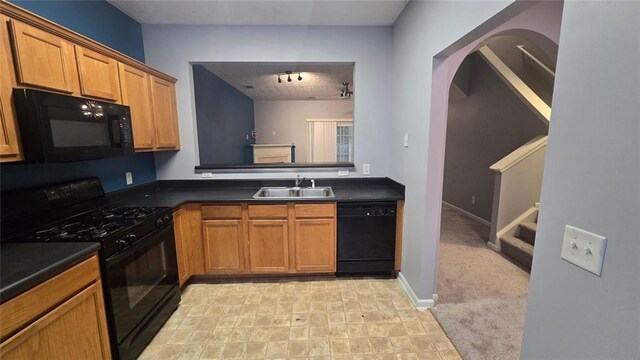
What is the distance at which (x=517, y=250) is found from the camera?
2.91 meters

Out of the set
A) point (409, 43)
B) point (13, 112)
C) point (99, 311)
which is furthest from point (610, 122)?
point (13, 112)

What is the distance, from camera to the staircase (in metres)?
2.80

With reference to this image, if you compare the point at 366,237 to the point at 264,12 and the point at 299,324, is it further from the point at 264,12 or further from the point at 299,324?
the point at 264,12

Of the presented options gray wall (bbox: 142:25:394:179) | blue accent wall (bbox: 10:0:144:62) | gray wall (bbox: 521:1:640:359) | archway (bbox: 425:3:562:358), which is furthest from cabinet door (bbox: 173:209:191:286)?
gray wall (bbox: 521:1:640:359)

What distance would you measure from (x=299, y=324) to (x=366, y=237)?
103 centimetres

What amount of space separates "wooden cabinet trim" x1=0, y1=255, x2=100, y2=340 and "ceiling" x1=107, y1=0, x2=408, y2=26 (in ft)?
7.51

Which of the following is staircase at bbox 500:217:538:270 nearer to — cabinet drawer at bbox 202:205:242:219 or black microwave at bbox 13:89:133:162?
cabinet drawer at bbox 202:205:242:219

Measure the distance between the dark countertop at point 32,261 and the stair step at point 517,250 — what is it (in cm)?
381

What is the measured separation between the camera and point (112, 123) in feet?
6.16

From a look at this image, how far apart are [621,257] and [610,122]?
367 mm

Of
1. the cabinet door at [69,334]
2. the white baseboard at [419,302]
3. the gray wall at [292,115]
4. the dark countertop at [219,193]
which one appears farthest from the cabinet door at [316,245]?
the gray wall at [292,115]

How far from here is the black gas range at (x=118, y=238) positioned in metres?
1.49

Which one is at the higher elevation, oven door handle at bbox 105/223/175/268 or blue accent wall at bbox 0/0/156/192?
blue accent wall at bbox 0/0/156/192

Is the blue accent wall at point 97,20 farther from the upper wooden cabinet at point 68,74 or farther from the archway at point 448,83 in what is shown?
the archway at point 448,83
